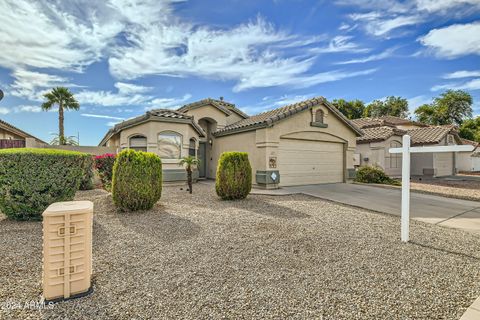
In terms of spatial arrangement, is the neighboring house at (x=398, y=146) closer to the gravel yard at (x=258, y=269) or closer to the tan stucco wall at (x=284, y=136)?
the tan stucco wall at (x=284, y=136)

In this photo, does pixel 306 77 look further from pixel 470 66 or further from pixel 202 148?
pixel 470 66

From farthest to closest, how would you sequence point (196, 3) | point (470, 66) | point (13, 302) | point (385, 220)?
1. point (470, 66)
2. point (196, 3)
3. point (385, 220)
4. point (13, 302)

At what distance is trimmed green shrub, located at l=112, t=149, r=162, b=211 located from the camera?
652 centimetres

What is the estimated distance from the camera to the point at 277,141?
11523mm

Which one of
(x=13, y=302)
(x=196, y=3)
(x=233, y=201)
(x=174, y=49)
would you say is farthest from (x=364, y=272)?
(x=174, y=49)

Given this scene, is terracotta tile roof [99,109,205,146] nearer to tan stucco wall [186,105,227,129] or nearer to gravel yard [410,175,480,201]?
tan stucco wall [186,105,227,129]

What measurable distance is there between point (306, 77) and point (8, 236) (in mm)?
14278

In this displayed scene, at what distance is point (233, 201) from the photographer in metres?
8.44

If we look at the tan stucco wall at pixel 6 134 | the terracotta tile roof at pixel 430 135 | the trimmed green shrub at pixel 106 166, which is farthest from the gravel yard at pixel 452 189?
the tan stucco wall at pixel 6 134

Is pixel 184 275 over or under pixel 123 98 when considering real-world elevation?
under

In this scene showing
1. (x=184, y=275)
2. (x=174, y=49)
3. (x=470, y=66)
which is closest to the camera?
(x=184, y=275)

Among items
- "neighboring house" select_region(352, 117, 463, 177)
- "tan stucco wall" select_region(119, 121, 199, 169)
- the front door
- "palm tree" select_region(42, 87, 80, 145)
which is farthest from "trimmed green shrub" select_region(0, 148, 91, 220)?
"palm tree" select_region(42, 87, 80, 145)

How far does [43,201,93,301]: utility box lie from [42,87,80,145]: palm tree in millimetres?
26487

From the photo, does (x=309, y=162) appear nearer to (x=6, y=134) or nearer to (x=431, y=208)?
(x=431, y=208)
